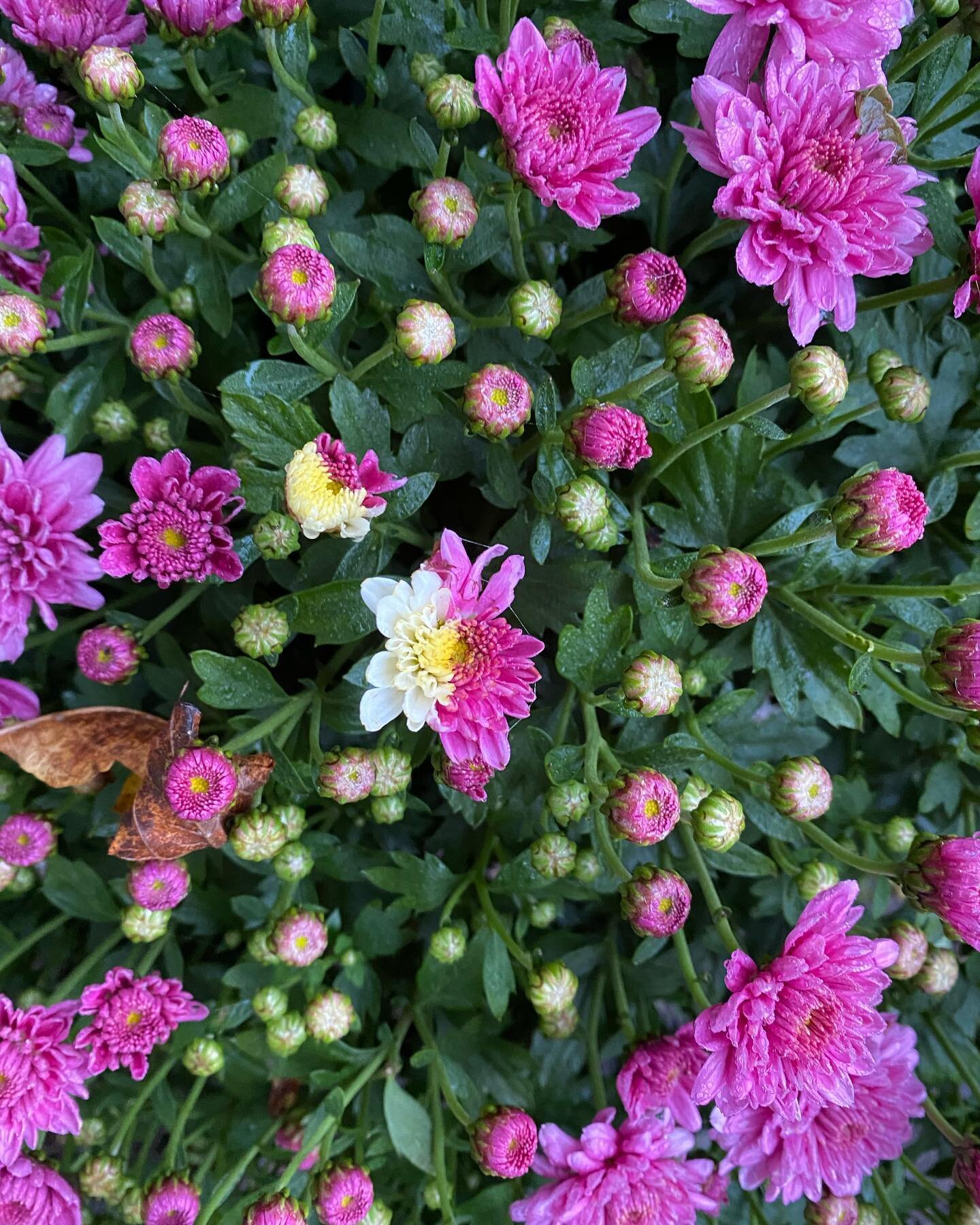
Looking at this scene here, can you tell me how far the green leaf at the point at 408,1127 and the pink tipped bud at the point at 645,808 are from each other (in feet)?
1.60

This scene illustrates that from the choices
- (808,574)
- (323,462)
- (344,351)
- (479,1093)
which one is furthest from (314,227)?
(479,1093)

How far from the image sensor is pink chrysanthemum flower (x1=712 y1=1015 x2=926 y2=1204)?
114cm

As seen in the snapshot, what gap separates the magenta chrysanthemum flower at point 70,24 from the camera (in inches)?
40.1

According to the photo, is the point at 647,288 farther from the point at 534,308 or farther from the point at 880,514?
Answer: the point at 880,514

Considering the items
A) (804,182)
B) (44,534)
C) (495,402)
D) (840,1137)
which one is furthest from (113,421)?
(840,1137)

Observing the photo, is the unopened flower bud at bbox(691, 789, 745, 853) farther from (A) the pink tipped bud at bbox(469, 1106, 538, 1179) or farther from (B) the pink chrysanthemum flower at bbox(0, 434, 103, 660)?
(B) the pink chrysanthemum flower at bbox(0, 434, 103, 660)

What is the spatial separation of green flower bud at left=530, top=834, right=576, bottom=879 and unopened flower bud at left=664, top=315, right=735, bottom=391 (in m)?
0.52

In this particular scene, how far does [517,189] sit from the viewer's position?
0.92 meters

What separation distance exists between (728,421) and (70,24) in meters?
0.87

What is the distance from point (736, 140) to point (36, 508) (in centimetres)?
86

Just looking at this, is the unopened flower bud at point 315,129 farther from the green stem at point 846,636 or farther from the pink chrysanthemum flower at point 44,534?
the green stem at point 846,636

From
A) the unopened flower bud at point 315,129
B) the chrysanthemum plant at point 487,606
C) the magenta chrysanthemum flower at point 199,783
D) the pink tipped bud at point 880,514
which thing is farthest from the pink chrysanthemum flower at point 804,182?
the magenta chrysanthemum flower at point 199,783

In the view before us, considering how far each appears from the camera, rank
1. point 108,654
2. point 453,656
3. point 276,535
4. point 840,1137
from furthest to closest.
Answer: point 840,1137, point 108,654, point 276,535, point 453,656

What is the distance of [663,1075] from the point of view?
1.08 m
